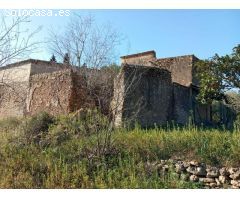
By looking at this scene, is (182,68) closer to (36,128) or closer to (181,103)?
(181,103)

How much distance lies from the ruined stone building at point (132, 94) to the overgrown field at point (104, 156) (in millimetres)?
1229

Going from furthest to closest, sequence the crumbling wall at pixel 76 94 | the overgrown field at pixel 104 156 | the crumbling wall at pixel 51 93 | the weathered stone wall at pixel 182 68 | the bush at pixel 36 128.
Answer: the weathered stone wall at pixel 182 68
the crumbling wall at pixel 51 93
the crumbling wall at pixel 76 94
the bush at pixel 36 128
the overgrown field at pixel 104 156

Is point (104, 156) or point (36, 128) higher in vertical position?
point (36, 128)

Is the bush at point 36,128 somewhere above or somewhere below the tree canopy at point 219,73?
below

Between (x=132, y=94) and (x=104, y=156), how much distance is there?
17.3 feet

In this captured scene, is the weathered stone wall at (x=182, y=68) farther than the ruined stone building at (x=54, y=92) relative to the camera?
Yes

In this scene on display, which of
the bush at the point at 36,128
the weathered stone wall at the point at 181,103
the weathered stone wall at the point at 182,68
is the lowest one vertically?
the bush at the point at 36,128

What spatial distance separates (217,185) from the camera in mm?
6719

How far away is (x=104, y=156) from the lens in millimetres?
8125

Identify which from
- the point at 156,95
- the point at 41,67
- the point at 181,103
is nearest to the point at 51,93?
the point at 156,95

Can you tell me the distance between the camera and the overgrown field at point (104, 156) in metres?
6.94

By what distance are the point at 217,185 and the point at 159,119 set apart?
7.46 metres

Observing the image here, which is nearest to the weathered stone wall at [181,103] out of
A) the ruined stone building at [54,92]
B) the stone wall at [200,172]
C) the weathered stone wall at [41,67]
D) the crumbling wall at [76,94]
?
the crumbling wall at [76,94]

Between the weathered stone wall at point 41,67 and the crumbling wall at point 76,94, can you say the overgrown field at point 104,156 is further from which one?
the weathered stone wall at point 41,67
